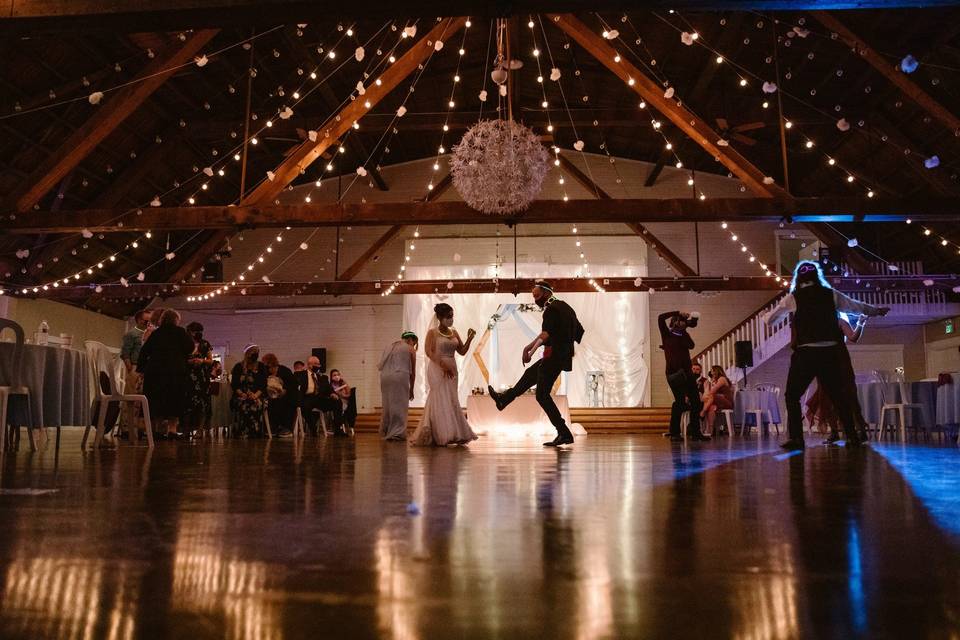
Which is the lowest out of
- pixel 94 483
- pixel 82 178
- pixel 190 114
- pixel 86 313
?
pixel 94 483

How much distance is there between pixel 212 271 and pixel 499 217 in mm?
9262

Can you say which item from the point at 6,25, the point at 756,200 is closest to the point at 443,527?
the point at 6,25

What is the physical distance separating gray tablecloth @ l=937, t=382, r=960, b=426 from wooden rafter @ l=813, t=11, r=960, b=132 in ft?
10.7

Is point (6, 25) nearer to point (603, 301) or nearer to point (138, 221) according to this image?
point (138, 221)

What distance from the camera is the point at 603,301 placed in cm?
1574

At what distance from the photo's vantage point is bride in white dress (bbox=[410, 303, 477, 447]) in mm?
5965

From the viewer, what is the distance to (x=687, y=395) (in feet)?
24.5

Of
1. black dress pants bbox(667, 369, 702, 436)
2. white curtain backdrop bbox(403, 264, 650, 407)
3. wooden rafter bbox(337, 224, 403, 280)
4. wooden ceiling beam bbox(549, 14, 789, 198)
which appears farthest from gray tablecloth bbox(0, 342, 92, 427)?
Answer: white curtain backdrop bbox(403, 264, 650, 407)

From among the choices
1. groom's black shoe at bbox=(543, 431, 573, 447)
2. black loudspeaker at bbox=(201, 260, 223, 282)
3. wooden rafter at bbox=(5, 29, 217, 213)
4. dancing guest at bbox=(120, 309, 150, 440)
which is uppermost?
wooden rafter at bbox=(5, 29, 217, 213)

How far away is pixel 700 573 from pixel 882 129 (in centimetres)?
1275

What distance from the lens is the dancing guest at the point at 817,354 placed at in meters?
4.71

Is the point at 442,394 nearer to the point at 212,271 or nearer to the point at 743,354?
the point at 743,354

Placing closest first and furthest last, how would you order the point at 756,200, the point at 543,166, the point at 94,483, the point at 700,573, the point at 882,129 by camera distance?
the point at 700,573, the point at 94,483, the point at 543,166, the point at 756,200, the point at 882,129

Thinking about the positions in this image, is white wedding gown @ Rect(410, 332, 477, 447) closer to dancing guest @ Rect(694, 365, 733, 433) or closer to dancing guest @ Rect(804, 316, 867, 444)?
dancing guest @ Rect(804, 316, 867, 444)
